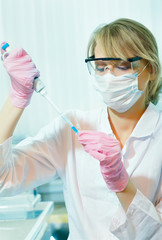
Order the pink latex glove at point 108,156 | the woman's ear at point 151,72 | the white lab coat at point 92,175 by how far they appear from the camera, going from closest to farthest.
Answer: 1. the pink latex glove at point 108,156
2. the white lab coat at point 92,175
3. the woman's ear at point 151,72

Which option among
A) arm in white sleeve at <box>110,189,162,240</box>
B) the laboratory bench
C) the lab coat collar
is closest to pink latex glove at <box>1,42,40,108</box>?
the lab coat collar

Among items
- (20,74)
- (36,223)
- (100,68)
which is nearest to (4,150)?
(20,74)

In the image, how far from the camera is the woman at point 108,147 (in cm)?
104

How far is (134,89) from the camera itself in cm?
114

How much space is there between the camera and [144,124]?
123 cm

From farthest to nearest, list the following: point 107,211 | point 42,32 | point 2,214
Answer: point 42,32 < point 2,214 < point 107,211

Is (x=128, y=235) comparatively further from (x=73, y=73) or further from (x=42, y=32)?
(x=42, y=32)

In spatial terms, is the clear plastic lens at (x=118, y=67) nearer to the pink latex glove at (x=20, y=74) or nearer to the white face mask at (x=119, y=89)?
the white face mask at (x=119, y=89)

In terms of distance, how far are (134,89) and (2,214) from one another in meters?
1.11

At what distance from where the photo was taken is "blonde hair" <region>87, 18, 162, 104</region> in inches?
43.9

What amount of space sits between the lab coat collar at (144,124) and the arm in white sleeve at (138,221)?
0.27 m

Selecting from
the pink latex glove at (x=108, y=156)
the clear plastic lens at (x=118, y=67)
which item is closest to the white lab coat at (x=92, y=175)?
the pink latex glove at (x=108, y=156)

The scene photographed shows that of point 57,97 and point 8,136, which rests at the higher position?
point 8,136

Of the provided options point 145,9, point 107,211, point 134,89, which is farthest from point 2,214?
point 145,9
